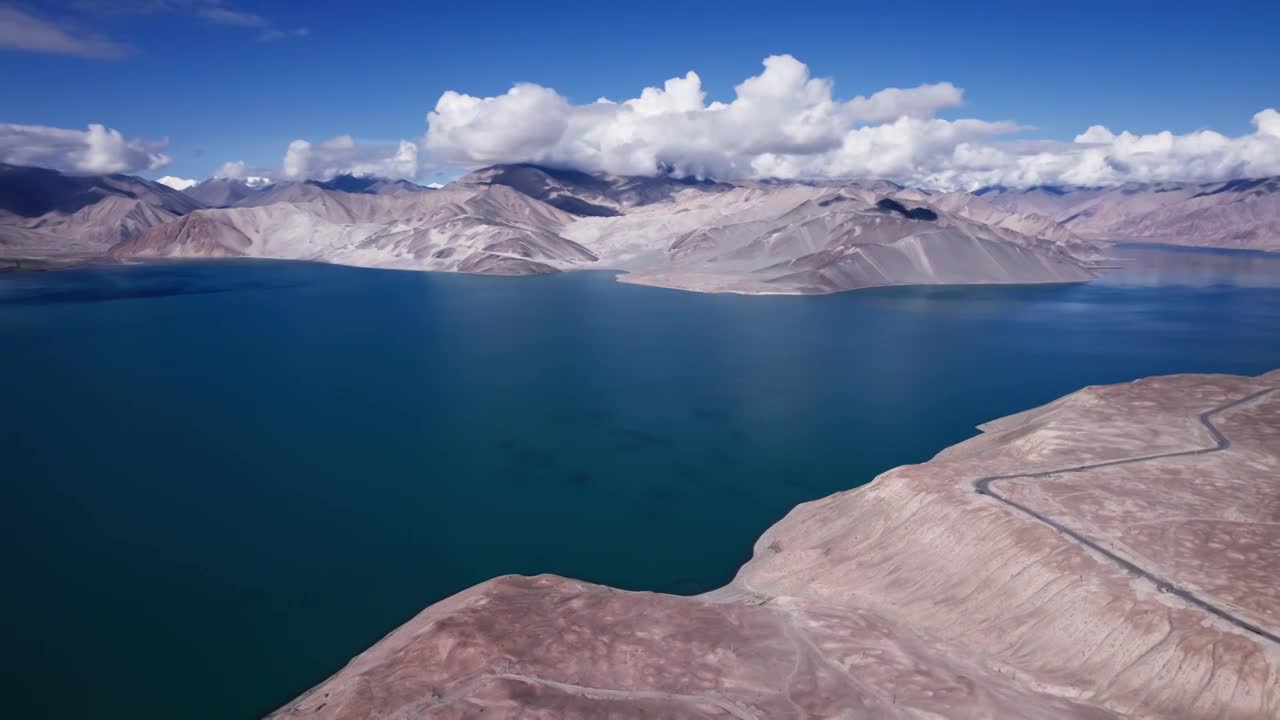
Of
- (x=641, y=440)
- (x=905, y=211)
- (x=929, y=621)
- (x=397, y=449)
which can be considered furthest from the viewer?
(x=905, y=211)

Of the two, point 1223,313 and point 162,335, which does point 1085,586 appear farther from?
point 1223,313

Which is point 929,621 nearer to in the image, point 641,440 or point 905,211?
point 641,440

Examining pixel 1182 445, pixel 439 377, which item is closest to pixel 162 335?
pixel 439 377

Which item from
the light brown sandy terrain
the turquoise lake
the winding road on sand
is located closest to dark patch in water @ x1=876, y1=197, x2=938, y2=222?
the turquoise lake

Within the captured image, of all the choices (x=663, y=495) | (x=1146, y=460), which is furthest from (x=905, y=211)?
(x=663, y=495)

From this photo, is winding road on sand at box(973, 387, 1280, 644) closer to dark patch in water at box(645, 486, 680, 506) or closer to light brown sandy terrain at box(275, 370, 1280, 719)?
light brown sandy terrain at box(275, 370, 1280, 719)

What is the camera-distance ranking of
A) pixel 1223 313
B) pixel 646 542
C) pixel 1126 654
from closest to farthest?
pixel 1126 654 < pixel 646 542 < pixel 1223 313

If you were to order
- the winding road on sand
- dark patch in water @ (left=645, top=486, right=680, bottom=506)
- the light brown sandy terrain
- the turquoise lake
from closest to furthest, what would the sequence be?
the light brown sandy terrain → the winding road on sand → the turquoise lake → dark patch in water @ (left=645, top=486, right=680, bottom=506)
